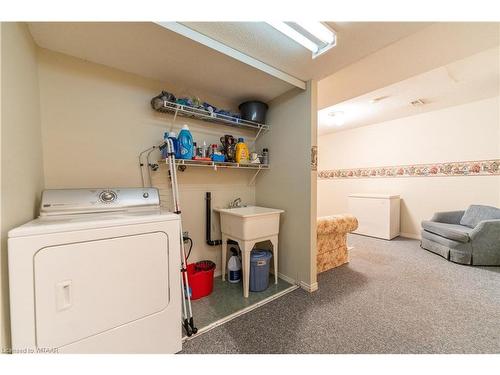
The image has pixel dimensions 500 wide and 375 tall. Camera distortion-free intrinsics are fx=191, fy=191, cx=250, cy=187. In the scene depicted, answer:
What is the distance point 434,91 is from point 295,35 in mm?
2676

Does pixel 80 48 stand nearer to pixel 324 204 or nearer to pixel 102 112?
pixel 102 112

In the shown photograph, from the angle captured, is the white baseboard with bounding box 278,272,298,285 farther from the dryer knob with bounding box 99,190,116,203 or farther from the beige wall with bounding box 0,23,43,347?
the beige wall with bounding box 0,23,43,347

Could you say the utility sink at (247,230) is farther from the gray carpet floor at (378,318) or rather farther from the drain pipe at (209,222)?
the gray carpet floor at (378,318)

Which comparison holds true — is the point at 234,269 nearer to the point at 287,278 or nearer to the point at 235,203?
the point at 287,278

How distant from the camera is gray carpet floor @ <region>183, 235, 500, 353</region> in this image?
4.12 feet

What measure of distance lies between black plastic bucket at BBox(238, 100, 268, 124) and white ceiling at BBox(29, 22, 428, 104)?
302mm

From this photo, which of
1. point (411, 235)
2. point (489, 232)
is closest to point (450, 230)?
point (489, 232)

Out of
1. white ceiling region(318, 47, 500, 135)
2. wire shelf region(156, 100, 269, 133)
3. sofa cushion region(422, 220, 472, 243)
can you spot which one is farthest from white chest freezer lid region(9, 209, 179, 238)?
sofa cushion region(422, 220, 472, 243)

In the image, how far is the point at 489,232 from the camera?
2420 millimetres

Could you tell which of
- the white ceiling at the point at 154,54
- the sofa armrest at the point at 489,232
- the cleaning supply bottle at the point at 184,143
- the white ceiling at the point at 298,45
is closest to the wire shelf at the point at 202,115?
the cleaning supply bottle at the point at 184,143

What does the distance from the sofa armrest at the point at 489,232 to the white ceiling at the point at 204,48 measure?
2.70 metres

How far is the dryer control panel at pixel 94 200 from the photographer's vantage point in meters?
1.13

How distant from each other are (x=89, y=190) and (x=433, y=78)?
368cm

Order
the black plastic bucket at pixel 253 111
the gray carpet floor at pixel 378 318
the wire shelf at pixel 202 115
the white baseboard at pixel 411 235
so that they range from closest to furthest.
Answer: the gray carpet floor at pixel 378 318, the wire shelf at pixel 202 115, the black plastic bucket at pixel 253 111, the white baseboard at pixel 411 235
